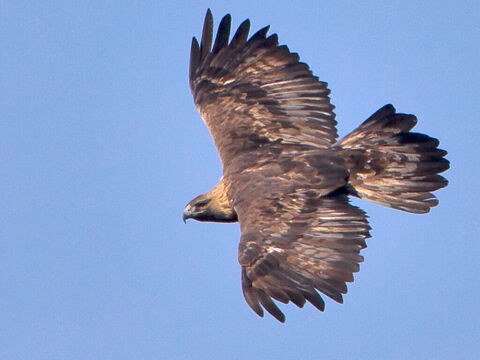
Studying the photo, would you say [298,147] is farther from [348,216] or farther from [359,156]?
[348,216]

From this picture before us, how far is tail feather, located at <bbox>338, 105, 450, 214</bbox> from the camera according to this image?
37.7ft

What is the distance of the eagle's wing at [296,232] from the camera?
9953mm

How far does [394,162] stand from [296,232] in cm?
167

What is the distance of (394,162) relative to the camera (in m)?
11.6

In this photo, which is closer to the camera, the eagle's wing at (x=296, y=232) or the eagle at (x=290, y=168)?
the eagle's wing at (x=296, y=232)

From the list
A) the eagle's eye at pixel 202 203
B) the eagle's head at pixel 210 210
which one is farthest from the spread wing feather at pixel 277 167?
the eagle's eye at pixel 202 203

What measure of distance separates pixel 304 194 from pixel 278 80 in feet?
6.99

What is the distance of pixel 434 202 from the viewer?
11516 millimetres

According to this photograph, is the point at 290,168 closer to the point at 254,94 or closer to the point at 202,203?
the point at 202,203

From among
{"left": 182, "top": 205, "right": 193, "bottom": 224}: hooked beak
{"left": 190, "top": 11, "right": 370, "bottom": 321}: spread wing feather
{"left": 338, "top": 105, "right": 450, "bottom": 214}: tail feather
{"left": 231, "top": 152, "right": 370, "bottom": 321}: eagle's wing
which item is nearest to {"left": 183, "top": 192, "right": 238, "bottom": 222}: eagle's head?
{"left": 182, "top": 205, "right": 193, "bottom": 224}: hooked beak

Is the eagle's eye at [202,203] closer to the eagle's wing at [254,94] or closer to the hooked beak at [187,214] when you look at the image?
the hooked beak at [187,214]

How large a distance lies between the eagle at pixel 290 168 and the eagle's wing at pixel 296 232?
0.03 ft

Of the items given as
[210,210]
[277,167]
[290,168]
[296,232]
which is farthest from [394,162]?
[210,210]

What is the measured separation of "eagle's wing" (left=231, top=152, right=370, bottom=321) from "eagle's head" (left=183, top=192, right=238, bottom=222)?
1.29 feet
